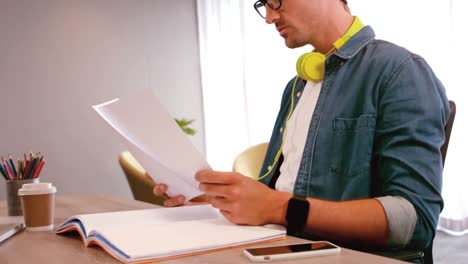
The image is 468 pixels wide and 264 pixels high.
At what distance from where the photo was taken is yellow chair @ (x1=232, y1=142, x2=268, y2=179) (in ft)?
7.68

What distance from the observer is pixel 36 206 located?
109cm

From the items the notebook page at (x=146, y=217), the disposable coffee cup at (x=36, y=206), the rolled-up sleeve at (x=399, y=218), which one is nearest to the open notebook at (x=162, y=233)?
the notebook page at (x=146, y=217)

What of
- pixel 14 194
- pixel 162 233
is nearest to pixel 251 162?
pixel 14 194

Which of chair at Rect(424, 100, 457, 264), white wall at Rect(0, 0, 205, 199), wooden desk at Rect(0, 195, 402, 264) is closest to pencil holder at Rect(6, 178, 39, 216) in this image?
wooden desk at Rect(0, 195, 402, 264)

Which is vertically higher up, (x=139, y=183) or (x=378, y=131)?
(x=378, y=131)

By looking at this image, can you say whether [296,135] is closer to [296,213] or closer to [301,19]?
[301,19]

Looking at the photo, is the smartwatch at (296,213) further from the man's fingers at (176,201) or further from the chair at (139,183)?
the chair at (139,183)

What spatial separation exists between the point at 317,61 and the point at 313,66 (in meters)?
0.02

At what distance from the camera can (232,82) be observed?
16.9 ft


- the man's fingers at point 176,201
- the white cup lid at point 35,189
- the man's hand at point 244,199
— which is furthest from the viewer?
the man's fingers at point 176,201

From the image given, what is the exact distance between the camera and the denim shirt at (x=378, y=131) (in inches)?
39.6

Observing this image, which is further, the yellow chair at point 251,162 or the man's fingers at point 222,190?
the yellow chair at point 251,162

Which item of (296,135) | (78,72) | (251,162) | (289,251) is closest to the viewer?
(289,251)

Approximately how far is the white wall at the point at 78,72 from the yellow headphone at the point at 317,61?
352 centimetres
